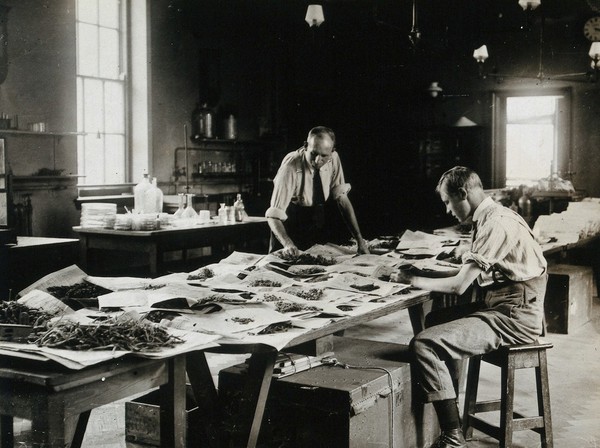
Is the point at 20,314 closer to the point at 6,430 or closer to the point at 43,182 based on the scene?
the point at 6,430

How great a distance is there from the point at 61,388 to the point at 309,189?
3.39 metres

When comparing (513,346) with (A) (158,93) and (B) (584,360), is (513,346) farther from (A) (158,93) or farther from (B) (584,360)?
(A) (158,93)

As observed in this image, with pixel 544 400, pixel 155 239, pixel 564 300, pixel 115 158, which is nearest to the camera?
pixel 544 400

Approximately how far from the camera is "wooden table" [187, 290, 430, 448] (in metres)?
2.57

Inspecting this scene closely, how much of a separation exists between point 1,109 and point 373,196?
6415 mm

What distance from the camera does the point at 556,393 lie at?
4367 mm

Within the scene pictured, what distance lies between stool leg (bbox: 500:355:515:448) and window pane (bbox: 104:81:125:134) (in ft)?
22.2

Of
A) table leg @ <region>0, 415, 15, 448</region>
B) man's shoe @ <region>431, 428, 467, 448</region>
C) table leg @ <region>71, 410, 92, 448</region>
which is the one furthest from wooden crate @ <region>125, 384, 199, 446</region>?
man's shoe @ <region>431, 428, 467, 448</region>

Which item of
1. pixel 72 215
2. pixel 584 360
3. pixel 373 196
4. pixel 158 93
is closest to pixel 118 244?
pixel 72 215

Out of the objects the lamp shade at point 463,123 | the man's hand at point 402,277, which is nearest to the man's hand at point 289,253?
the man's hand at point 402,277

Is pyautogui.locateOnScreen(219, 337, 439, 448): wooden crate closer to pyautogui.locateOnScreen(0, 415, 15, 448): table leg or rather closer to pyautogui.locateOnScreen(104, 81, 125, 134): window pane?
pyautogui.locateOnScreen(0, 415, 15, 448): table leg

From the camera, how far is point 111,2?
8.83 metres

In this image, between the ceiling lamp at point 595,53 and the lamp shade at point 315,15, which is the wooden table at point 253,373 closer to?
the lamp shade at point 315,15

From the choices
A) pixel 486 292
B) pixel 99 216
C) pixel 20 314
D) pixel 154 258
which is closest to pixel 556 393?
pixel 486 292
